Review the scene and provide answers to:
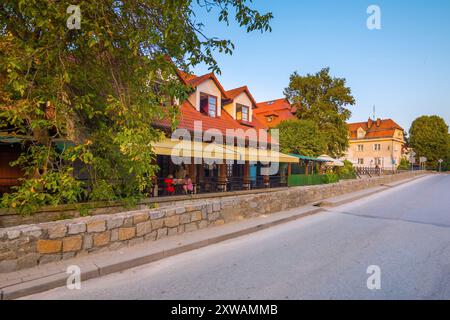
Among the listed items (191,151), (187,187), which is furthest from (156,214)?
(187,187)

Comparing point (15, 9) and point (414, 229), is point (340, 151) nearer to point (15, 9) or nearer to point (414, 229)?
point (414, 229)

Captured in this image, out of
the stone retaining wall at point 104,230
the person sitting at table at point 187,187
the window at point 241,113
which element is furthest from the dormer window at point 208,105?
the stone retaining wall at point 104,230

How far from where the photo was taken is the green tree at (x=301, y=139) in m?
22.6

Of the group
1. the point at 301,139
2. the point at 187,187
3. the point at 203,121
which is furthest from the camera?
the point at 301,139

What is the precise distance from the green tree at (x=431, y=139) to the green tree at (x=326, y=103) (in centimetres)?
4074

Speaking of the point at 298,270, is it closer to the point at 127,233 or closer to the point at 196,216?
the point at 196,216

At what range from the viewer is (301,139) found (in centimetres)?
2256

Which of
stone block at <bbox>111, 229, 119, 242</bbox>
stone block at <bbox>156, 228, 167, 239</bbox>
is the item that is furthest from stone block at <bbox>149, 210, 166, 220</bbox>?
stone block at <bbox>111, 229, 119, 242</bbox>

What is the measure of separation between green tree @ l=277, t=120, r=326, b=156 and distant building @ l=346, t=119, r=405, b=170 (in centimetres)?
3410

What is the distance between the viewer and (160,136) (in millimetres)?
5828

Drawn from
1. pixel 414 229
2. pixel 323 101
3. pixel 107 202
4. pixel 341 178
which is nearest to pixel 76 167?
pixel 107 202

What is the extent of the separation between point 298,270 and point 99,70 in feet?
20.7

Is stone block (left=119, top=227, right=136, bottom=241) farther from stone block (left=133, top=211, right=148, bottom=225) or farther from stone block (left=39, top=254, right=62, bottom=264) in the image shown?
stone block (left=39, top=254, right=62, bottom=264)
